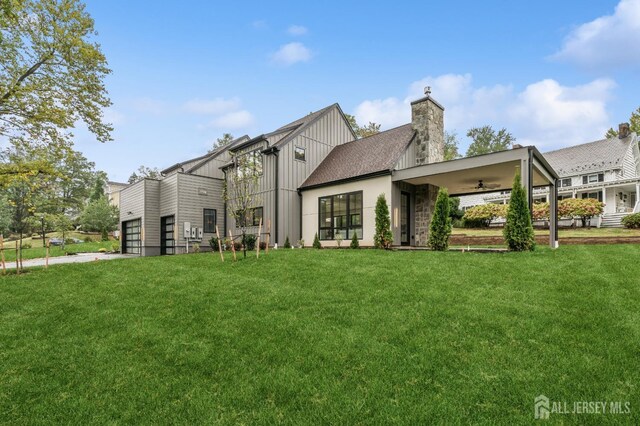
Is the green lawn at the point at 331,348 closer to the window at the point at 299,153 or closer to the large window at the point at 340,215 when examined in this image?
the large window at the point at 340,215

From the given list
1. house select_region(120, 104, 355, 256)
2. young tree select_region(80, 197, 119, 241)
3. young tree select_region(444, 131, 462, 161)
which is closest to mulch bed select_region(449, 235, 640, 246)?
house select_region(120, 104, 355, 256)

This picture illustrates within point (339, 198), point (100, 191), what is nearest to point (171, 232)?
point (339, 198)

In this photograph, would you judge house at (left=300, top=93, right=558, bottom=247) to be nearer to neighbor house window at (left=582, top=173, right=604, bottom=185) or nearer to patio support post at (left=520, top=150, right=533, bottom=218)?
patio support post at (left=520, top=150, right=533, bottom=218)

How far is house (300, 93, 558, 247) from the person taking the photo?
40.5ft

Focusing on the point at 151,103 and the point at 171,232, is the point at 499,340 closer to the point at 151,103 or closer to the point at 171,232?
the point at 171,232

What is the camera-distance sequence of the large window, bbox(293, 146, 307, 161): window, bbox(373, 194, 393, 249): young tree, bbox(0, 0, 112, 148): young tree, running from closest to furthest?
bbox(0, 0, 112, 148): young tree → bbox(373, 194, 393, 249): young tree → the large window → bbox(293, 146, 307, 161): window

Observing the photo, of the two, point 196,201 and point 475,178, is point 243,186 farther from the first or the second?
point 475,178

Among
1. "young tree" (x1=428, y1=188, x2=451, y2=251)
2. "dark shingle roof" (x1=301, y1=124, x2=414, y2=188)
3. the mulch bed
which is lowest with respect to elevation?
the mulch bed

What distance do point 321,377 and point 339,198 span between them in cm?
1109

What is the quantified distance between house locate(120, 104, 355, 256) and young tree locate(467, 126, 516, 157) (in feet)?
115

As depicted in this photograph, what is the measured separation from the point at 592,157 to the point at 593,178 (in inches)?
96.0

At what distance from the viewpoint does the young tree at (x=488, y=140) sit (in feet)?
150

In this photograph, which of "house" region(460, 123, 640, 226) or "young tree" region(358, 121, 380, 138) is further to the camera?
"young tree" region(358, 121, 380, 138)

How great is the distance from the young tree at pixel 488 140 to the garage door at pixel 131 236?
42.7m
